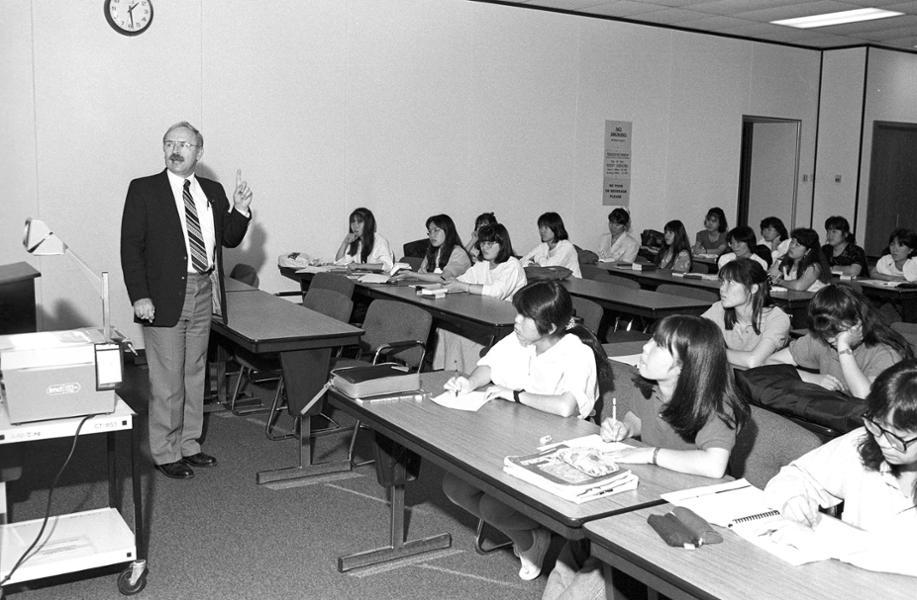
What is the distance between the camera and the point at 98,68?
6609 millimetres

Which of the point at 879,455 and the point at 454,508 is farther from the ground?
the point at 879,455

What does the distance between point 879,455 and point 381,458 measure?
68.4 inches

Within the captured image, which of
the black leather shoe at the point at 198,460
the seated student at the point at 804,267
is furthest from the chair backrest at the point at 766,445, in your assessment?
the seated student at the point at 804,267

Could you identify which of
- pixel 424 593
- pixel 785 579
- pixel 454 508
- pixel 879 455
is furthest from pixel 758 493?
pixel 454 508

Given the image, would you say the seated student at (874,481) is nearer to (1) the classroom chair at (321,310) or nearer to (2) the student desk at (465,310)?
(2) the student desk at (465,310)

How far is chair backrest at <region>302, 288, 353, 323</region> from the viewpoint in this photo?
500cm

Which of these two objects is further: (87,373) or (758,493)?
(87,373)

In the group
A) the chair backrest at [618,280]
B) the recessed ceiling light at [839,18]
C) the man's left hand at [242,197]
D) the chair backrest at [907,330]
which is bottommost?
the chair backrest at [618,280]

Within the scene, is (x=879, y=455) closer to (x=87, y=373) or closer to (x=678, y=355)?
(x=678, y=355)

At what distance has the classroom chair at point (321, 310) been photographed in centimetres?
498

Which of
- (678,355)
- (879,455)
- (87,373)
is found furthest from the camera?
(87,373)

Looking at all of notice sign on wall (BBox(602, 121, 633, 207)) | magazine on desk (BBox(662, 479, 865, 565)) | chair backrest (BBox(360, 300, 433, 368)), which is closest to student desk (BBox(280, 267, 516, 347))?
chair backrest (BBox(360, 300, 433, 368))

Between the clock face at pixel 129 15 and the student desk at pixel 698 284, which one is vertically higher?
the clock face at pixel 129 15

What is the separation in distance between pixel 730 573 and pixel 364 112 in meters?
6.45
